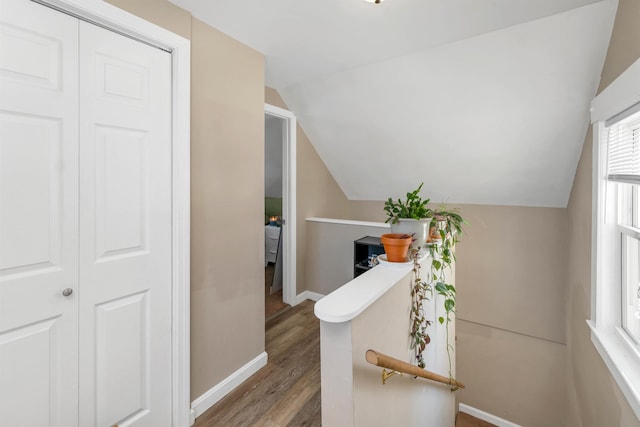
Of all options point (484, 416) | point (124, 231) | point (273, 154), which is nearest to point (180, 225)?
point (124, 231)

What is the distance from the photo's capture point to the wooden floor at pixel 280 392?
1.75 meters

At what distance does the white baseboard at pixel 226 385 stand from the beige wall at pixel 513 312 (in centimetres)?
249

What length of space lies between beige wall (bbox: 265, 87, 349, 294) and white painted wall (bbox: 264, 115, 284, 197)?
2.97 ft

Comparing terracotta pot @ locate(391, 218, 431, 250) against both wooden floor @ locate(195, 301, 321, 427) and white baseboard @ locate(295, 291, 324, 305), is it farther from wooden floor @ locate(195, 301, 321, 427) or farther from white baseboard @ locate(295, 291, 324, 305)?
white baseboard @ locate(295, 291, 324, 305)

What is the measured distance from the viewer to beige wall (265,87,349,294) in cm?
338

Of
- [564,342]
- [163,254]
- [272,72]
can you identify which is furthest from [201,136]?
[564,342]

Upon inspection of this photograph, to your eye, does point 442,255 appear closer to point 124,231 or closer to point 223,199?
point 223,199

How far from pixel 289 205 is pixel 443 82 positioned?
189 cm

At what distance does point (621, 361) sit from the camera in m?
1.41

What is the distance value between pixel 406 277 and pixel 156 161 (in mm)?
1444

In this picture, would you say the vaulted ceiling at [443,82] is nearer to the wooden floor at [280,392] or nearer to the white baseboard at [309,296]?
the white baseboard at [309,296]

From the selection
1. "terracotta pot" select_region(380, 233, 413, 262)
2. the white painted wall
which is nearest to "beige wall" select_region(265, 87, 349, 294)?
the white painted wall

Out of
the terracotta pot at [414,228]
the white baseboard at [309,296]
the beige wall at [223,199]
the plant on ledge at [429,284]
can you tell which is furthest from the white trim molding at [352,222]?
the terracotta pot at [414,228]

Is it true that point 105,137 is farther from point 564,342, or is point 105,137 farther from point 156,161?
point 564,342
